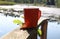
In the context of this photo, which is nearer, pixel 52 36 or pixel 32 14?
pixel 32 14

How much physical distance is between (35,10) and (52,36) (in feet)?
11.1

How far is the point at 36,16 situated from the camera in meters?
1.39

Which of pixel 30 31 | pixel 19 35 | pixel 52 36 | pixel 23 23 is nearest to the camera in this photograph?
pixel 19 35

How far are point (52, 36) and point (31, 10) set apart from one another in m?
3.40

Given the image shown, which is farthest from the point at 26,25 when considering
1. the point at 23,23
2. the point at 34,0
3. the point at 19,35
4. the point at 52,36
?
the point at 34,0

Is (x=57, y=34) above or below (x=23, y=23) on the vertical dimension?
below

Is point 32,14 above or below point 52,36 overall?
above

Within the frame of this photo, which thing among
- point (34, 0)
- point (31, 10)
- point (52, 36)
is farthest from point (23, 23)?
point (34, 0)

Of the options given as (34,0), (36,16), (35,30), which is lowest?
(34,0)

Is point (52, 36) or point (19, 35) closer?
point (19, 35)

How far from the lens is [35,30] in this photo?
4.73ft

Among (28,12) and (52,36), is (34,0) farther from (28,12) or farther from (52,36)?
(28,12)

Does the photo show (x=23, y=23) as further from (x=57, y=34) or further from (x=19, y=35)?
(x=57, y=34)

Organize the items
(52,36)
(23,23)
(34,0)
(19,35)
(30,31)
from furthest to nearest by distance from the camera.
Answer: (34,0) < (52,36) < (23,23) < (30,31) < (19,35)
